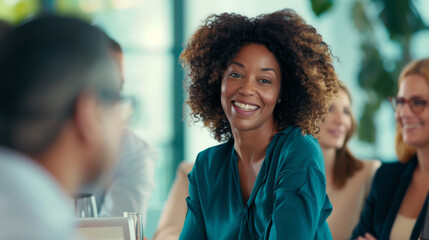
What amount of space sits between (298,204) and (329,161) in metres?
1.37

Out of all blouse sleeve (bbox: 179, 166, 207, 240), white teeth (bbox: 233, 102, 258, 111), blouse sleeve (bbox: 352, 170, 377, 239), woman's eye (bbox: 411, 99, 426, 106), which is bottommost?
blouse sleeve (bbox: 352, 170, 377, 239)

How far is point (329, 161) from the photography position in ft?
9.37

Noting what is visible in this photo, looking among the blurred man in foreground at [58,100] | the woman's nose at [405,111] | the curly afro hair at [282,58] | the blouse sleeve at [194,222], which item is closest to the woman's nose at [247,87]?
the curly afro hair at [282,58]

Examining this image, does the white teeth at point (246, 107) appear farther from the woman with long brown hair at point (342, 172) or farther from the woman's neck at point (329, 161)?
the woman's neck at point (329, 161)

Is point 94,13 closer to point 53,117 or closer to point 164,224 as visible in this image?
point 164,224

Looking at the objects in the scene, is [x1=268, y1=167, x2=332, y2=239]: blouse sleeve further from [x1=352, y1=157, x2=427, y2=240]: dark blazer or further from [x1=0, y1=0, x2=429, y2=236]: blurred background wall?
[x1=0, y1=0, x2=429, y2=236]: blurred background wall

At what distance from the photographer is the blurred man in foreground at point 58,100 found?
0.77 meters

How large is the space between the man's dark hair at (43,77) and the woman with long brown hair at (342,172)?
1983mm

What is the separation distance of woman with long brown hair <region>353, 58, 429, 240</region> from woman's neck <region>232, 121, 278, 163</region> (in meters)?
0.98

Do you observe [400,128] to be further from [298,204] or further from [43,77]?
[43,77]

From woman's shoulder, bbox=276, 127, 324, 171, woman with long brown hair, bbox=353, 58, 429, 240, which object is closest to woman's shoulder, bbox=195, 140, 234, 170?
woman's shoulder, bbox=276, 127, 324, 171

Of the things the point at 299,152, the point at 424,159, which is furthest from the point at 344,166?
the point at 299,152

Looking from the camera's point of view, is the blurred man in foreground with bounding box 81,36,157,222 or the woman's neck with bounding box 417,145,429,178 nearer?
the blurred man in foreground with bounding box 81,36,157,222

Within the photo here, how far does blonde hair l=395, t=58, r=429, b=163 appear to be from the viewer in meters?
2.60
